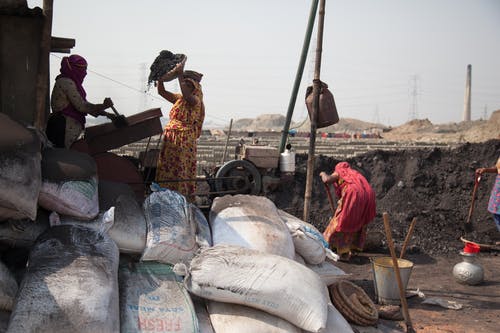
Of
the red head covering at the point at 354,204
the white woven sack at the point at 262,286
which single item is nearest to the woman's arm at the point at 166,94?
the white woven sack at the point at 262,286

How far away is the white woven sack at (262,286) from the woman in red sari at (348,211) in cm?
340

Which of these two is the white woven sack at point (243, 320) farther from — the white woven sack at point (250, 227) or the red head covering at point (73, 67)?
the red head covering at point (73, 67)

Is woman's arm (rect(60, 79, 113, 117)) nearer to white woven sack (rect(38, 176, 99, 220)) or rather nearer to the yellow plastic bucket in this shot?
white woven sack (rect(38, 176, 99, 220))

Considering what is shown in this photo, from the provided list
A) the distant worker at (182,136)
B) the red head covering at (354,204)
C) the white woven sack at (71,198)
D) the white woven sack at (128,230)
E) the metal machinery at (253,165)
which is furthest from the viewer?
the red head covering at (354,204)

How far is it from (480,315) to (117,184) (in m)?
3.61

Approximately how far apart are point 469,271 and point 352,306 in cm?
234

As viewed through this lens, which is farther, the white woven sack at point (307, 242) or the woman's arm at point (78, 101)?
the woman's arm at point (78, 101)

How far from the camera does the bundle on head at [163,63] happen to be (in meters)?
4.51

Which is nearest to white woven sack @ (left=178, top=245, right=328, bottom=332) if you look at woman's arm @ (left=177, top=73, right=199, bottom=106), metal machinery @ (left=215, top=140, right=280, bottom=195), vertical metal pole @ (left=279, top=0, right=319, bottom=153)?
woman's arm @ (left=177, top=73, right=199, bottom=106)

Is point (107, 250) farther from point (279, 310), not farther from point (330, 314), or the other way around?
point (330, 314)

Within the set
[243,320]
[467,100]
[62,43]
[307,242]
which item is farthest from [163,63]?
[467,100]

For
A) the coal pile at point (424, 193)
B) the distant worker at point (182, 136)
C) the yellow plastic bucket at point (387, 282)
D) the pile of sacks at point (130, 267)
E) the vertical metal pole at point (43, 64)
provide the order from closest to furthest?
1. the pile of sacks at point (130, 267)
2. the vertical metal pole at point (43, 64)
3. the distant worker at point (182, 136)
4. the yellow plastic bucket at point (387, 282)
5. the coal pile at point (424, 193)

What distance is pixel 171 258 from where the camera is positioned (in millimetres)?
3223

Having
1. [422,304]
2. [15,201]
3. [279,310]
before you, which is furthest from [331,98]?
[15,201]
